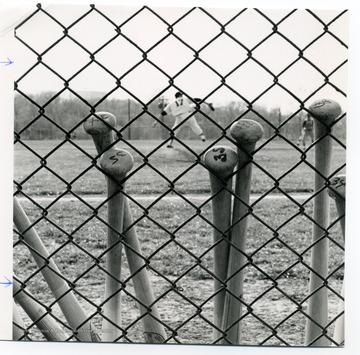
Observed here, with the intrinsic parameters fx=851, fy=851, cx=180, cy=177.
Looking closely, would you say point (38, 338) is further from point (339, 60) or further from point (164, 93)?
point (339, 60)

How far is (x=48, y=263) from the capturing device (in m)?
1.51

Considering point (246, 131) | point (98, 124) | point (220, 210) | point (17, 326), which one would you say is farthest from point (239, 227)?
point (17, 326)

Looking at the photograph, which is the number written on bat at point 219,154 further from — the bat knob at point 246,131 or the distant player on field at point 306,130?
the distant player on field at point 306,130

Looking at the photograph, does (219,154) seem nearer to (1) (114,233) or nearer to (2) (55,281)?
(1) (114,233)

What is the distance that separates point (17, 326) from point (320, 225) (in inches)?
22.3

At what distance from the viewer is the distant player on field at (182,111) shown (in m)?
1.47

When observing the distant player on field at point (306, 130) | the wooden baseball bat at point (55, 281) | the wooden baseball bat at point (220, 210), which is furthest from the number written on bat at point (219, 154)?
the wooden baseball bat at point (55, 281)

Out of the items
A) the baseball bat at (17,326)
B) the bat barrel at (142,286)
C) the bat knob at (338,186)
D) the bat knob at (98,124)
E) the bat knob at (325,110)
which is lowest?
the baseball bat at (17,326)

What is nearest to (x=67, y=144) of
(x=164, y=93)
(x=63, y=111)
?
(x=63, y=111)

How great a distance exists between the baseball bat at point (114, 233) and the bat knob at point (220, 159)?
5.3 inches

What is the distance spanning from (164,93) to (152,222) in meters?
0.23

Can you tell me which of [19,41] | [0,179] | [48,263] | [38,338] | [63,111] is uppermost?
[19,41]

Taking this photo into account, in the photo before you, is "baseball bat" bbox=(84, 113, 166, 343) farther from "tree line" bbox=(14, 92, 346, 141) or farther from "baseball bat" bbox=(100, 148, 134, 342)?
"tree line" bbox=(14, 92, 346, 141)

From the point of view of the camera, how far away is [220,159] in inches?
58.1
